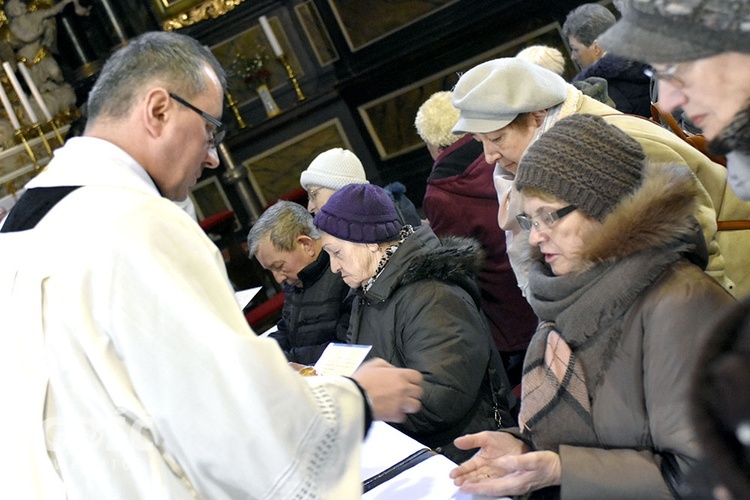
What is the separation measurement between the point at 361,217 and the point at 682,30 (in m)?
1.91

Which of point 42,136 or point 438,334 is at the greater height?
point 42,136

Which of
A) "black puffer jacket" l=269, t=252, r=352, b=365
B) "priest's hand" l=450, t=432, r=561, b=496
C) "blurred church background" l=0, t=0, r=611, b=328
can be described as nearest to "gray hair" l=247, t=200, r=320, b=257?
"black puffer jacket" l=269, t=252, r=352, b=365

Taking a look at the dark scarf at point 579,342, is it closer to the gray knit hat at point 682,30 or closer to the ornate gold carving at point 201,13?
the gray knit hat at point 682,30

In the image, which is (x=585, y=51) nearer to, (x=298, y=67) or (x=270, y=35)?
(x=270, y=35)

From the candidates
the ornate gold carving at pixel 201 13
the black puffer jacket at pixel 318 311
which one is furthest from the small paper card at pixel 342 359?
the ornate gold carving at pixel 201 13

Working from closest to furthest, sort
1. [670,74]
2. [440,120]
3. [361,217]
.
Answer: [670,74], [361,217], [440,120]

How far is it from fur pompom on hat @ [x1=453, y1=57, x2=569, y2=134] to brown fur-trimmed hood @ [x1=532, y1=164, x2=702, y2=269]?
102 cm

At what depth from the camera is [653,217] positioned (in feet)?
6.52

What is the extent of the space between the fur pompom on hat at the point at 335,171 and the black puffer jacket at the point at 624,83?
1340 mm

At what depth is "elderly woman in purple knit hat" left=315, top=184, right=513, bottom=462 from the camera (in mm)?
2834

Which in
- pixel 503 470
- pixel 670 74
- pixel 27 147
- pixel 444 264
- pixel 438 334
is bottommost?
pixel 503 470

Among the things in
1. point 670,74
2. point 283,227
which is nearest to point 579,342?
point 670,74

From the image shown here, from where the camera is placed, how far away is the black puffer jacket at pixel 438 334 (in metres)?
2.82

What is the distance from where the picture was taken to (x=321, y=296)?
154 inches
